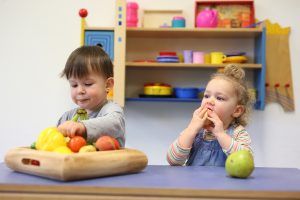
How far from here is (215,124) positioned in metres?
1.22

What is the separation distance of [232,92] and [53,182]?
0.78m

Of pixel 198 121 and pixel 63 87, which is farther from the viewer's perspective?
pixel 63 87

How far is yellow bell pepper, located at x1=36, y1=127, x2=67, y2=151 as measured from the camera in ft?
2.78

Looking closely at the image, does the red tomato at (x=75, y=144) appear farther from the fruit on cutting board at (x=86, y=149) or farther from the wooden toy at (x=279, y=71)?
the wooden toy at (x=279, y=71)

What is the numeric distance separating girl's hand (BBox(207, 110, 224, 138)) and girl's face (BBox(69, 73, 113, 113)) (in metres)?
0.34

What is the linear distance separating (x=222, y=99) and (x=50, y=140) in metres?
0.66

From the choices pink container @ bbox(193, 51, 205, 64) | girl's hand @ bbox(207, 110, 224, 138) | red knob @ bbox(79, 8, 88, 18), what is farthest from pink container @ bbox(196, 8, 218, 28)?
girl's hand @ bbox(207, 110, 224, 138)

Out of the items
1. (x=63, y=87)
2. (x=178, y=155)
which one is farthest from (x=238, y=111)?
(x=63, y=87)

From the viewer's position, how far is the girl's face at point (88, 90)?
1.18m

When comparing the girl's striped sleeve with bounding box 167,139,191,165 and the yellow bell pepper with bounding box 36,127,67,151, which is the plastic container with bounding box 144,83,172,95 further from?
the yellow bell pepper with bounding box 36,127,67,151

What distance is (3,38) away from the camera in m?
2.69

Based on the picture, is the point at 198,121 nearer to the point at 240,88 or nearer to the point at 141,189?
the point at 240,88

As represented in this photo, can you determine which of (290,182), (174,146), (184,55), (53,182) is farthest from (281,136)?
(53,182)

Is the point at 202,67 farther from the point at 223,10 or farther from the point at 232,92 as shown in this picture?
the point at 232,92
